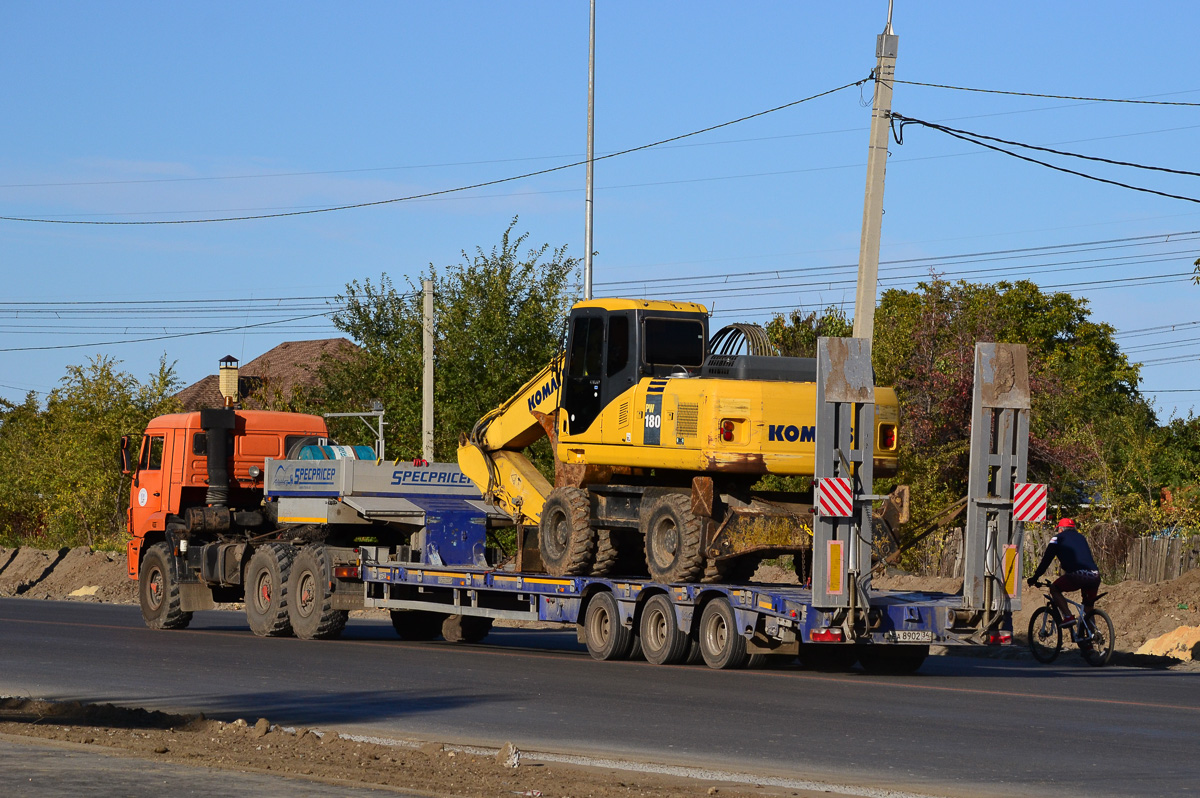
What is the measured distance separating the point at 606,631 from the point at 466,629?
15.7 ft

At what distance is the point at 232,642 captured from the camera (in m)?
22.5

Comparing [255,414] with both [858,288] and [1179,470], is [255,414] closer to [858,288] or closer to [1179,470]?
[858,288]

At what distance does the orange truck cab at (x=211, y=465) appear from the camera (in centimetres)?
2547

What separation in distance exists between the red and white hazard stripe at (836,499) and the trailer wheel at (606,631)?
358 cm

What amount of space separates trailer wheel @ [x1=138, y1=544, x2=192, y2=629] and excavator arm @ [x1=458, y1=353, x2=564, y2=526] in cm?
567

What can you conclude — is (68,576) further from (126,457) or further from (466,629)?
(466,629)

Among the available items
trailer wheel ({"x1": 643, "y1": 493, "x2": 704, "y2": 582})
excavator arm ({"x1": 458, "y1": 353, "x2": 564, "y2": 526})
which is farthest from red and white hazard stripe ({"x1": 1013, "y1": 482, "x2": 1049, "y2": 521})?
excavator arm ({"x1": 458, "y1": 353, "x2": 564, "y2": 526})

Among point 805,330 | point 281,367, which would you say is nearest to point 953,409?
point 805,330

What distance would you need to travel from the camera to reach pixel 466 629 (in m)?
23.8

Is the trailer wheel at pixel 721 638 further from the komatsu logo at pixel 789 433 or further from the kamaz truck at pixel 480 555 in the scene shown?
the komatsu logo at pixel 789 433

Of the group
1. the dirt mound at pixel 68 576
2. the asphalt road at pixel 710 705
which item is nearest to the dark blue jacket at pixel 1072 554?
the asphalt road at pixel 710 705

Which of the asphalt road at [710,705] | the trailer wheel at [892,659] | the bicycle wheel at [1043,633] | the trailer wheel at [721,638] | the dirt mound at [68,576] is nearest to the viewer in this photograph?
the asphalt road at [710,705]

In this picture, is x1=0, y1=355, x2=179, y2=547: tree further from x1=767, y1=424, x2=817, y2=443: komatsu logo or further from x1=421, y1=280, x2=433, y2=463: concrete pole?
x1=767, y1=424, x2=817, y2=443: komatsu logo

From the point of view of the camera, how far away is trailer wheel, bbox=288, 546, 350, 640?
23.0 meters
